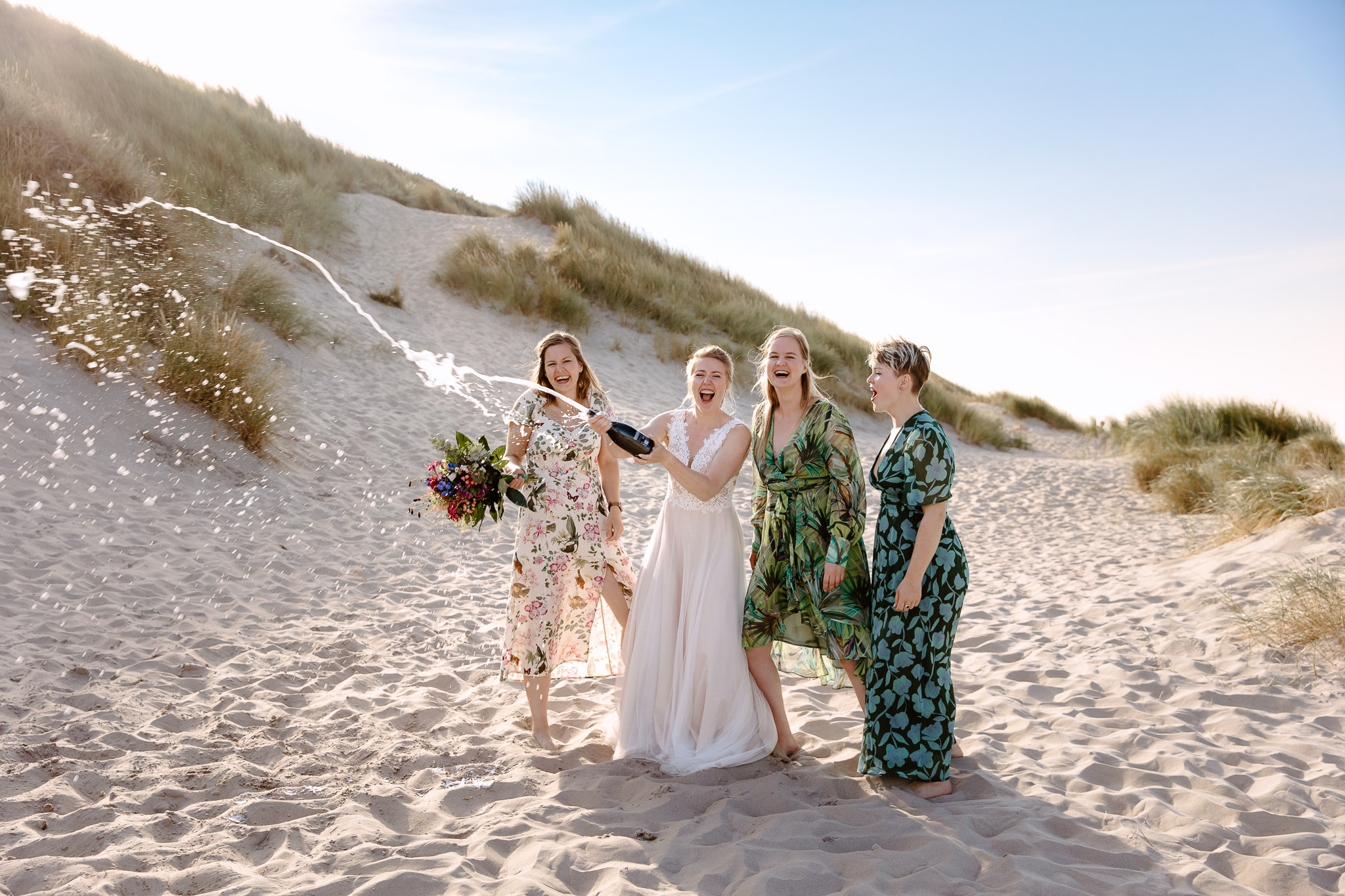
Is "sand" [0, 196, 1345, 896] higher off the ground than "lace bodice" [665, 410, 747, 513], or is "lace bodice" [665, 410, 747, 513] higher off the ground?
"lace bodice" [665, 410, 747, 513]

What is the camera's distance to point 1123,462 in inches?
565

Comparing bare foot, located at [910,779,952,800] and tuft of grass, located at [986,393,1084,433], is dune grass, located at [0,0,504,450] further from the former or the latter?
tuft of grass, located at [986,393,1084,433]

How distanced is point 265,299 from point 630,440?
1037 cm

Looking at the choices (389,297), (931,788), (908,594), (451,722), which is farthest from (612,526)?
(389,297)

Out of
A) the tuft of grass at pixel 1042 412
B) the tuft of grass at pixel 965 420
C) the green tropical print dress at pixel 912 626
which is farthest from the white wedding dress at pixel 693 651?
the tuft of grass at pixel 1042 412

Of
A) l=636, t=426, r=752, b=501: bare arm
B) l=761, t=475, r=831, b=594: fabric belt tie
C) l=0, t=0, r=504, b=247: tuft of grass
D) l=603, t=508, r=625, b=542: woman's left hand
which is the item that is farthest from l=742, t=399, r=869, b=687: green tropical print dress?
l=0, t=0, r=504, b=247: tuft of grass

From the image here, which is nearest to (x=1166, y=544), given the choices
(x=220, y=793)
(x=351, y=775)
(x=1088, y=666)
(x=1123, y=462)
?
(x=1088, y=666)

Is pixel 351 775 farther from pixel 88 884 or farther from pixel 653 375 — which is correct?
pixel 653 375

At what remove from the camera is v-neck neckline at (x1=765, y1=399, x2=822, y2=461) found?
3764 mm

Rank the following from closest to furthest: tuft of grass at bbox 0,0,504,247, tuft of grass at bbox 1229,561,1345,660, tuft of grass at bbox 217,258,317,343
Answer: tuft of grass at bbox 1229,561,1345,660 < tuft of grass at bbox 0,0,504,247 < tuft of grass at bbox 217,258,317,343

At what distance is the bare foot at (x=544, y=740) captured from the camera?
423cm

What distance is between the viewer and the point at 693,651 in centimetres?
386

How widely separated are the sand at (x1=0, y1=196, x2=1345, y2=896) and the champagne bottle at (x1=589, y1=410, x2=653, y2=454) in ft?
5.09

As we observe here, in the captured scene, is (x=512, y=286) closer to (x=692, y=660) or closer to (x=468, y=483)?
(x=468, y=483)
